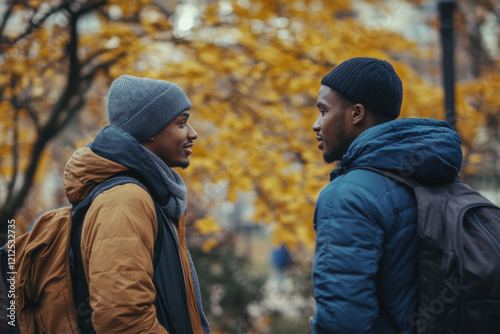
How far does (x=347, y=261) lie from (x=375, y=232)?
5.2 inches

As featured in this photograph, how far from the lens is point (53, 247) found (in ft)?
6.35

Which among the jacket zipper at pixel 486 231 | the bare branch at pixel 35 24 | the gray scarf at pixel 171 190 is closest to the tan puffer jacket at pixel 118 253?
the gray scarf at pixel 171 190

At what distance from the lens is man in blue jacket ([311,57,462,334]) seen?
1.58m

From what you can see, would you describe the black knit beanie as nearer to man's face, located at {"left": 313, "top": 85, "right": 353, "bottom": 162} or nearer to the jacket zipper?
man's face, located at {"left": 313, "top": 85, "right": 353, "bottom": 162}

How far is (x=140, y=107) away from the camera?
7.18ft

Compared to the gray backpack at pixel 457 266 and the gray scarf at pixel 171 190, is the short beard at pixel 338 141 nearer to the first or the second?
the gray backpack at pixel 457 266

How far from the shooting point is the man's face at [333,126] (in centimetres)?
197

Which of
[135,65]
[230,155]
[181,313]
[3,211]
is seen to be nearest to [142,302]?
[181,313]

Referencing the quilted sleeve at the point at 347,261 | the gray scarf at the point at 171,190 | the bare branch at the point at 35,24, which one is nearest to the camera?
the quilted sleeve at the point at 347,261

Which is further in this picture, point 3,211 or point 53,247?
point 3,211

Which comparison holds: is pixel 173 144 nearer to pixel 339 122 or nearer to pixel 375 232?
pixel 339 122

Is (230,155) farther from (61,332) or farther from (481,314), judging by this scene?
(481,314)

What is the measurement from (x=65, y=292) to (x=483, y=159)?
31.0 feet

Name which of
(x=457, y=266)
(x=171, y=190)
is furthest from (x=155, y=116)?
(x=457, y=266)
